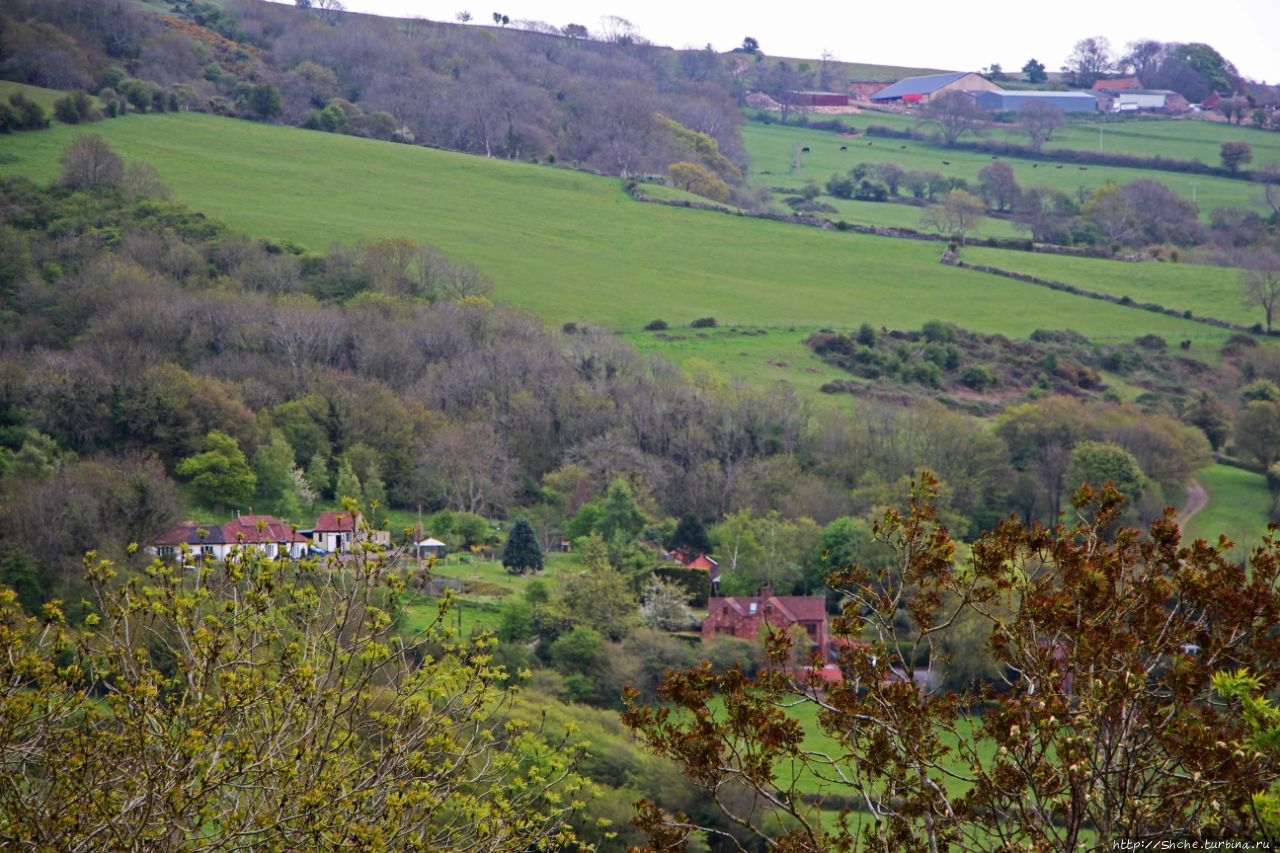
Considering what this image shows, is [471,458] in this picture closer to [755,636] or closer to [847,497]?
[847,497]

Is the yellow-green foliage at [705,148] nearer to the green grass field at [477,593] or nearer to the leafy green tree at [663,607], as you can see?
the green grass field at [477,593]

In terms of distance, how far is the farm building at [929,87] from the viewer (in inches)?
5551

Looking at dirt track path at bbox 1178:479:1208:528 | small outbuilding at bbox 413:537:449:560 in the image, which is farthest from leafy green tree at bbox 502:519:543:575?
dirt track path at bbox 1178:479:1208:528

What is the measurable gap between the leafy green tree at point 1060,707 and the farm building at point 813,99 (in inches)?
5339

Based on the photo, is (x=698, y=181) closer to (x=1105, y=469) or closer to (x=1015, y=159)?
(x=1015, y=159)

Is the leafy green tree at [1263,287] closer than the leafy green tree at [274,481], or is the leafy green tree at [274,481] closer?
the leafy green tree at [274,481]

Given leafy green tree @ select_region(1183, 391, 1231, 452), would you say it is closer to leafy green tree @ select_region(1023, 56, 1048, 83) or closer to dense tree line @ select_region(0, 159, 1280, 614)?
dense tree line @ select_region(0, 159, 1280, 614)

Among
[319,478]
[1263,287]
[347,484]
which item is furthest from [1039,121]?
[347,484]

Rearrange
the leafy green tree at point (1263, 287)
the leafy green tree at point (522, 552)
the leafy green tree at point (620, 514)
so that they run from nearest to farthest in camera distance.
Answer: the leafy green tree at point (522, 552) → the leafy green tree at point (620, 514) → the leafy green tree at point (1263, 287)

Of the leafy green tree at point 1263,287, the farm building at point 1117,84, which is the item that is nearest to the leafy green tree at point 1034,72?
the farm building at point 1117,84

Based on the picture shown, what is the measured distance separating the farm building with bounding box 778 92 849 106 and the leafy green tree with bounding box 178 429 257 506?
10110 centimetres

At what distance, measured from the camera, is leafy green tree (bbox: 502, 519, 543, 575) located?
43750 millimetres

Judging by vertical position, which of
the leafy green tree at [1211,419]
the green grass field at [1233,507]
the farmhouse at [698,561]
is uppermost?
the leafy green tree at [1211,419]

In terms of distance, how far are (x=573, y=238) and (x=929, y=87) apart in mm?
72715
